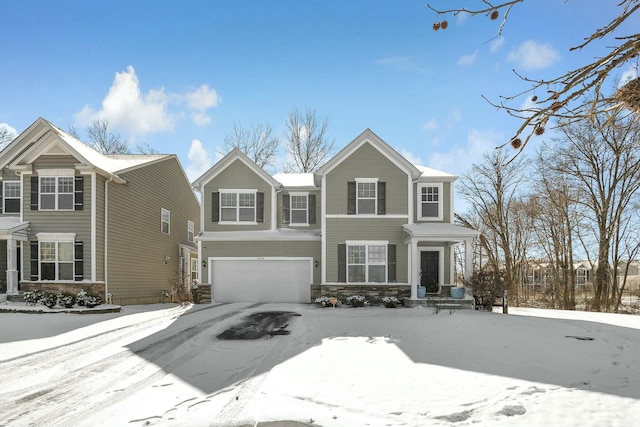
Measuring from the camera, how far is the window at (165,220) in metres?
22.7

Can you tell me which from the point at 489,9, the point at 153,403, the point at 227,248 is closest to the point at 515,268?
the point at 227,248

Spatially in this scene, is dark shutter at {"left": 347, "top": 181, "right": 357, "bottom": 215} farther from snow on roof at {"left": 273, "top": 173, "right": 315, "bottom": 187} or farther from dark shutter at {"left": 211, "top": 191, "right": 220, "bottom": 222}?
dark shutter at {"left": 211, "top": 191, "right": 220, "bottom": 222}

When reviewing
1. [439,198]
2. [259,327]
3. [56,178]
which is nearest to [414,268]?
[439,198]

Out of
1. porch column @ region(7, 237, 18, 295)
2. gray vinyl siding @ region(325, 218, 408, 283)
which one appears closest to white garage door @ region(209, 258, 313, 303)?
gray vinyl siding @ region(325, 218, 408, 283)

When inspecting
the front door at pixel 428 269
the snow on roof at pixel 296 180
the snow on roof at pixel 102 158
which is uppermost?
the snow on roof at pixel 102 158

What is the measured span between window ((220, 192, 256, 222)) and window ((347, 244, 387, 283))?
183 inches

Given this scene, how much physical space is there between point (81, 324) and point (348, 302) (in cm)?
921

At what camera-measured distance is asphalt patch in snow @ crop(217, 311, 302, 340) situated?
1084 centimetres

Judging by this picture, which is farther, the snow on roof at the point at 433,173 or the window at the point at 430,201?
the window at the point at 430,201

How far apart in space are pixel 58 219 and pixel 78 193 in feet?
4.16

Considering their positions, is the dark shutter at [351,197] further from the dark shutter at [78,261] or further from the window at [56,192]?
the window at [56,192]

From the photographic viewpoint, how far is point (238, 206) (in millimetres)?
19797

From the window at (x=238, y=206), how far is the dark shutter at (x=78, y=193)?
213 inches

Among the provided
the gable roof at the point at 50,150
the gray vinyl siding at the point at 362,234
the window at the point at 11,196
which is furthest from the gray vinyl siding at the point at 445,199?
the window at the point at 11,196
